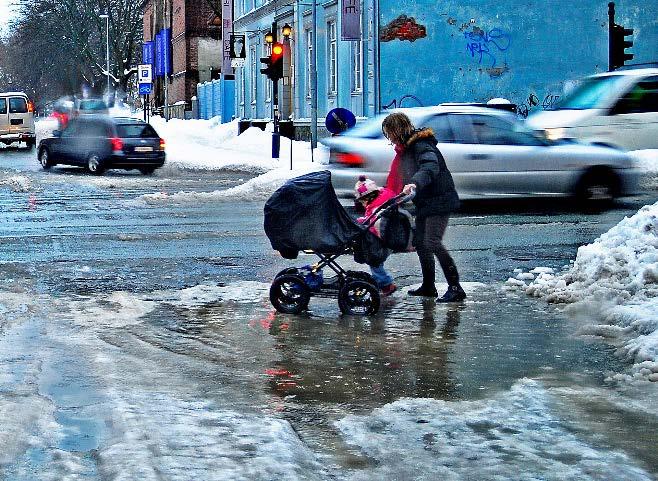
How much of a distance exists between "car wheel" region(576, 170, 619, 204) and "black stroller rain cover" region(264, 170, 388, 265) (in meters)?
9.82

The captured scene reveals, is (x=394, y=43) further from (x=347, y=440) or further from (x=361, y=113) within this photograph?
(x=347, y=440)

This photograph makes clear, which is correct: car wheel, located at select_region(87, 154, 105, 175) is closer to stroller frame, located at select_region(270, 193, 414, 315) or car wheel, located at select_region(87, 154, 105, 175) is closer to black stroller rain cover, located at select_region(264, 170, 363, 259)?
stroller frame, located at select_region(270, 193, 414, 315)

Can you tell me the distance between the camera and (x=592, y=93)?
2288 cm

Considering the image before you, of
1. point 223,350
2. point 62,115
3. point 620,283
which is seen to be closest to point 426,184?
point 620,283

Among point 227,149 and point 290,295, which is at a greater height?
point 227,149

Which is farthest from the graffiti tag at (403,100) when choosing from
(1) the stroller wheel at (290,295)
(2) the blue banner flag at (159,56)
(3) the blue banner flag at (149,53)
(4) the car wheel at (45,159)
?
(3) the blue banner flag at (149,53)

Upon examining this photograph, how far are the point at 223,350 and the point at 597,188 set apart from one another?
38.1ft

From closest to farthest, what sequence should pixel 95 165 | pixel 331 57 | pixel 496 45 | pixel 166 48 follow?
1. pixel 95 165
2. pixel 496 45
3. pixel 331 57
4. pixel 166 48

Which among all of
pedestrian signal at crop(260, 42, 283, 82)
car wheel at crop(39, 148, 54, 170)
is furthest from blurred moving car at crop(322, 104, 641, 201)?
car wheel at crop(39, 148, 54, 170)

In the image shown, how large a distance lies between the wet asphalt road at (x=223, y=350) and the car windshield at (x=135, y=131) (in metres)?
16.6

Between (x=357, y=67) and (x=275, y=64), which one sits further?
(x=357, y=67)

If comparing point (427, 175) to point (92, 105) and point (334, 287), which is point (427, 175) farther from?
point (92, 105)

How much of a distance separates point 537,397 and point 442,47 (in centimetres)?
2882

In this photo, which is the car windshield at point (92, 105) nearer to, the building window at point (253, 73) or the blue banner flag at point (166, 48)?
the building window at point (253, 73)
